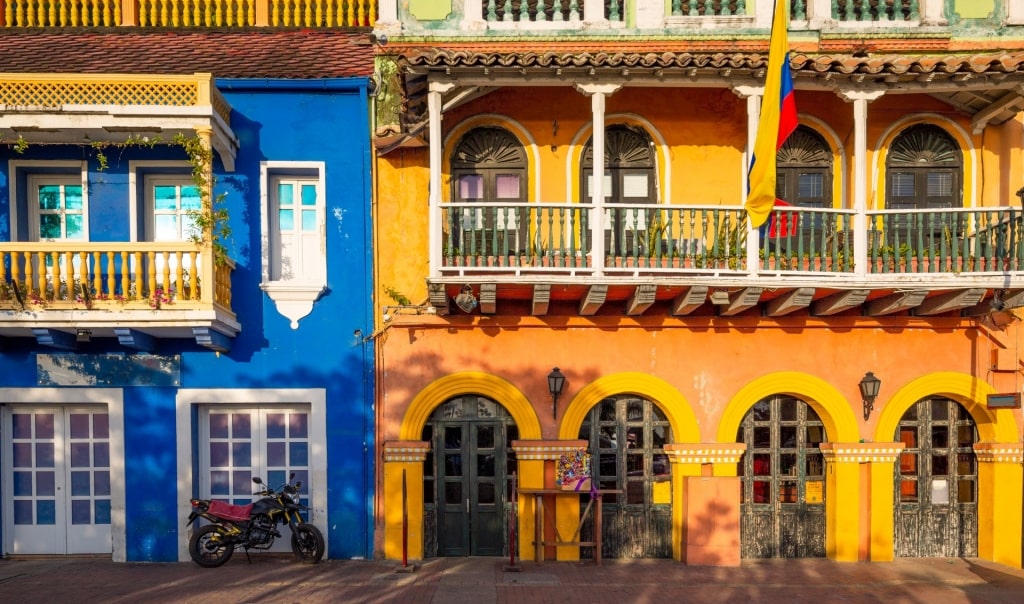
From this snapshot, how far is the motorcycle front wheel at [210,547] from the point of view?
10.1m

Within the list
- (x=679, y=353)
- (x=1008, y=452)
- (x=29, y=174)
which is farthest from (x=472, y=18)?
(x=1008, y=452)

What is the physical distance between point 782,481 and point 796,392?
1300 mm

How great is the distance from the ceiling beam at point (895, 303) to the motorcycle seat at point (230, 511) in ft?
28.2

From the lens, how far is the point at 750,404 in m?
10.7

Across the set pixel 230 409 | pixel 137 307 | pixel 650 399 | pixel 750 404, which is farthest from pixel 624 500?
pixel 137 307

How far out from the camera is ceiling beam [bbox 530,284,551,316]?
31.8 feet

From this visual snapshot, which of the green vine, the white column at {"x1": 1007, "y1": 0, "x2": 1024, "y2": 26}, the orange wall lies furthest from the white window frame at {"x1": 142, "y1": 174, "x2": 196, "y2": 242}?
the white column at {"x1": 1007, "y1": 0, "x2": 1024, "y2": 26}

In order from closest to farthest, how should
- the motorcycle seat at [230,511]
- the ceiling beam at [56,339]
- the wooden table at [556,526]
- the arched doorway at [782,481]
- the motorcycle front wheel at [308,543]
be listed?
1. the ceiling beam at [56,339]
2. the motorcycle seat at [230,511]
3. the wooden table at [556,526]
4. the motorcycle front wheel at [308,543]
5. the arched doorway at [782,481]

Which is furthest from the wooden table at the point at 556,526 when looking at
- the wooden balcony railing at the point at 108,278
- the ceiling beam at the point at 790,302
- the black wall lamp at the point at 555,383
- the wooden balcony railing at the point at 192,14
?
the wooden balcony railing at the point at 192,14

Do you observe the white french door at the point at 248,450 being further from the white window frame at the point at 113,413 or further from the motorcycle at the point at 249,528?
the white window frame at the point at 113,413

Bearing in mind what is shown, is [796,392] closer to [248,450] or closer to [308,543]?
[308,543]

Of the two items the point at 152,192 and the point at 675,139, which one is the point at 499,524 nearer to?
the point at 675,139

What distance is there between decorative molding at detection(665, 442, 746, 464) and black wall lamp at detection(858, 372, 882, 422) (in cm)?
173

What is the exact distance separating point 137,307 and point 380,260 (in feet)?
10.1
